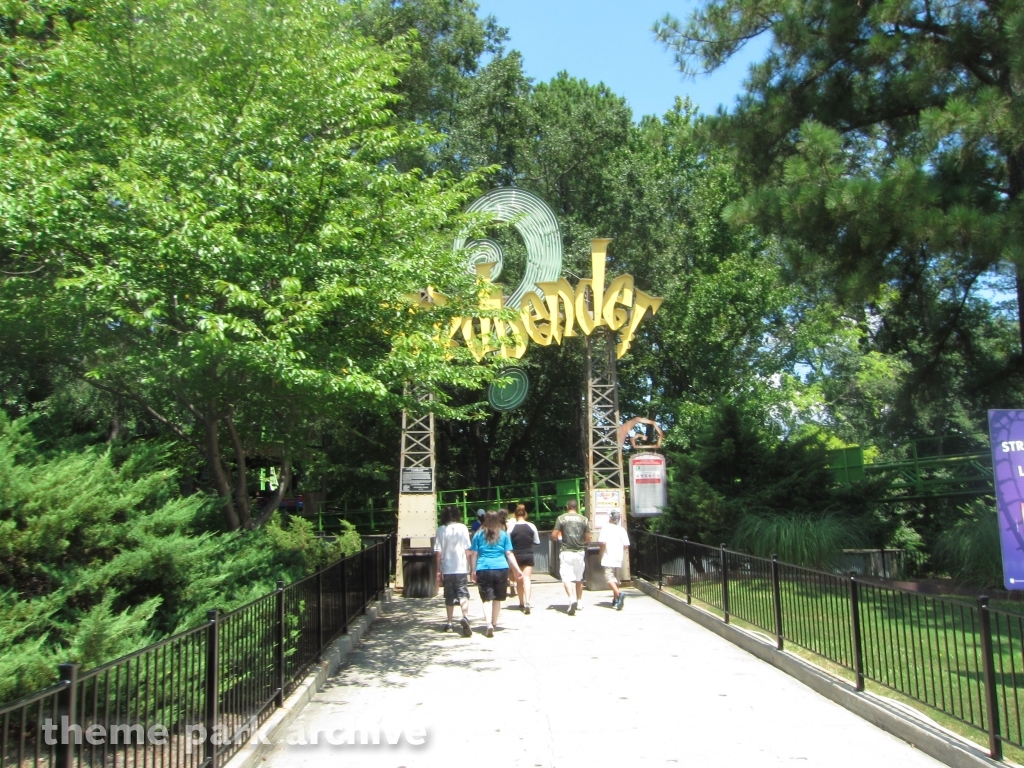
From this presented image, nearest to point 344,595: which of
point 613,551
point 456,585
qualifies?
point 456,585

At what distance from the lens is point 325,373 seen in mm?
8281

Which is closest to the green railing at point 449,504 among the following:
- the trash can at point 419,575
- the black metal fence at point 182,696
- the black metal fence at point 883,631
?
the trash can at point 419,575

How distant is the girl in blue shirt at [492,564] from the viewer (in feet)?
37.8

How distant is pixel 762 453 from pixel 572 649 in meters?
9.71

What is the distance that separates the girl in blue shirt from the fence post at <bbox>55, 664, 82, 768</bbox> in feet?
25.7

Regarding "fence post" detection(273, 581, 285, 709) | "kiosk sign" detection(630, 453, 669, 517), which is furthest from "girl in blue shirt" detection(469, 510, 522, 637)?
"kiosk sign" detection(630, 453, 669, 517)

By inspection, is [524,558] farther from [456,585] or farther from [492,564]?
[456,585]

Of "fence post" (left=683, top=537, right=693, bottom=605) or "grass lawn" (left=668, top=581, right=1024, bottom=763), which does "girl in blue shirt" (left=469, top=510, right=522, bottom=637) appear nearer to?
"fence post" (left=683, top=537, right=693, bottom=605)

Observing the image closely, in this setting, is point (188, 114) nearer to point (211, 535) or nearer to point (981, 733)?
point (211, 535)

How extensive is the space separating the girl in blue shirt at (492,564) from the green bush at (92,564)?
3765mm

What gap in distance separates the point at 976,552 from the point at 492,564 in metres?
8.35

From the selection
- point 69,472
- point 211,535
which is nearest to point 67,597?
point 69,472

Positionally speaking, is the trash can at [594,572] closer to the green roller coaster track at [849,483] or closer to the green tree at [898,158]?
the green roller coaster track at [849,483]

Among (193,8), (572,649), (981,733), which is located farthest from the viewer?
(572,649)
